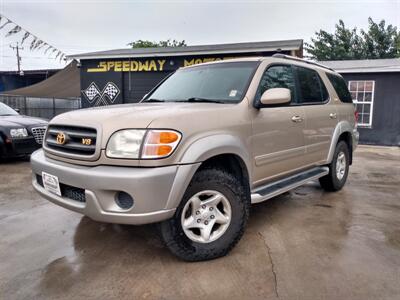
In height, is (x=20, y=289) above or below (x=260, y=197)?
below

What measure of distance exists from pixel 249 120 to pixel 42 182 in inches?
77.8

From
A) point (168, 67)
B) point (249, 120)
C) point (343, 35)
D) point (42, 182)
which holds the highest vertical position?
point (343, 35)

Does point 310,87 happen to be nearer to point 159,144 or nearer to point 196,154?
point 196,154

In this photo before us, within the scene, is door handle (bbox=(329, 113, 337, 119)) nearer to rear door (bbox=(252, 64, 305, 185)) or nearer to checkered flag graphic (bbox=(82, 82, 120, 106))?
rear door (bbox=(252, 64, 305, 185))

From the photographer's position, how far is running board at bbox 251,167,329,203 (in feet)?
10.3

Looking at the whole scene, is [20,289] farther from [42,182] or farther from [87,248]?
[42,182]

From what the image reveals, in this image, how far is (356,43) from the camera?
30.6 meters

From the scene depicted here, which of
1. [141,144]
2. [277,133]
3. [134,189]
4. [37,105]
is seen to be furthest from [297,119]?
[37,105]

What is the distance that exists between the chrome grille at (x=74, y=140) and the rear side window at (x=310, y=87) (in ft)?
8.42

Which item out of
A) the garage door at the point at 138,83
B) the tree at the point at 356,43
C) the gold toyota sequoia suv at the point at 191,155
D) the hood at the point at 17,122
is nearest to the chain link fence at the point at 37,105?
the garage door at the point at 138,83

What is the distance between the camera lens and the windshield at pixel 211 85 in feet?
10.6

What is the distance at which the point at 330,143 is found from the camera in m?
4.51

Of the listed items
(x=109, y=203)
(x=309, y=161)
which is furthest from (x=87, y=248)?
(x=309, y=161)

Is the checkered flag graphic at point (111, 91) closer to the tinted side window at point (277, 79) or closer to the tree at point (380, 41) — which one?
the tinted side window at point (277, 79)
